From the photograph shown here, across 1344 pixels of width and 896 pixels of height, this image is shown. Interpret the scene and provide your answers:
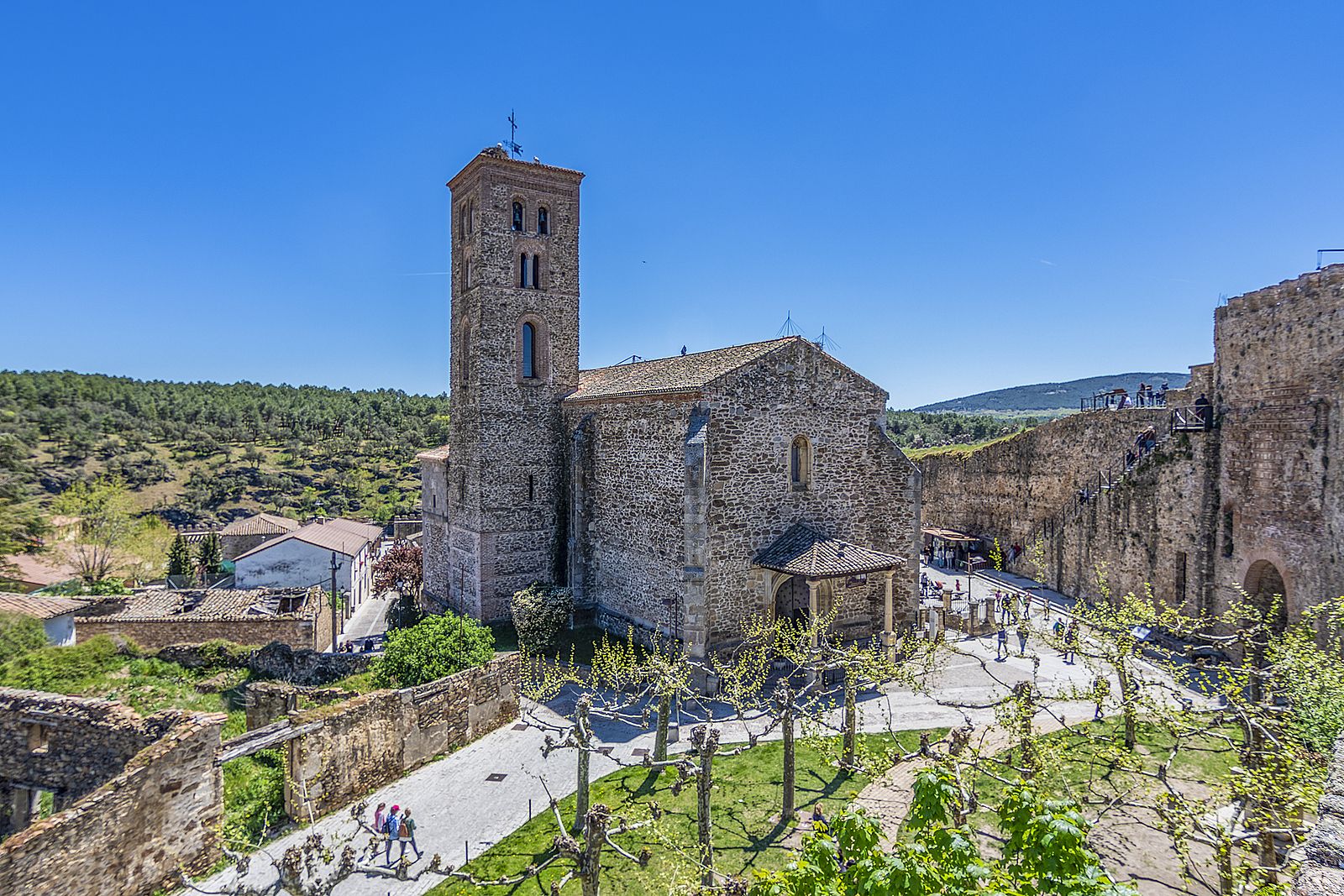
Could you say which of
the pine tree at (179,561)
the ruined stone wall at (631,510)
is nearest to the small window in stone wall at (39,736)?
the ruined stone wall at (631,510)

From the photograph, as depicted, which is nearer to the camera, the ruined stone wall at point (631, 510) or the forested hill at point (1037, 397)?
the ruined stone wall at point (631, 510)

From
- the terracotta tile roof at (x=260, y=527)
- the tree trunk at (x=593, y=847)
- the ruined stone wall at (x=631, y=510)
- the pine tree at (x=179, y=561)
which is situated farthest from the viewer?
the terracotta tile roof at (x=260, y=527)

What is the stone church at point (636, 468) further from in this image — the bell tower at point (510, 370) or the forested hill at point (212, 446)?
the forested hill at point (212, 446)

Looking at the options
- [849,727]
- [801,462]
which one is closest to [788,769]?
[849,727]

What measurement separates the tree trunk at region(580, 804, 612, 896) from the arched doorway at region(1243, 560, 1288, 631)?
65.4 ft

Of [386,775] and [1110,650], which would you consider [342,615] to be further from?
[1110,650]

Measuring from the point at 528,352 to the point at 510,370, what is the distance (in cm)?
117

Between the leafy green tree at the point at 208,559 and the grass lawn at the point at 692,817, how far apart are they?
36.8 metres

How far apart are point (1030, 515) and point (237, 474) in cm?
7229

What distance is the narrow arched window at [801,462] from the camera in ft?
68.9

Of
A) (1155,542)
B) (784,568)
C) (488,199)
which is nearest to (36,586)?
(488,199)

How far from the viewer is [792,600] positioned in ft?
70.6

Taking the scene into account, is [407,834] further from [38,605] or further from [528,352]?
[38,605]

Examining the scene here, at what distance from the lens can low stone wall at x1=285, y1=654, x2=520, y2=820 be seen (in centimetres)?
1401
